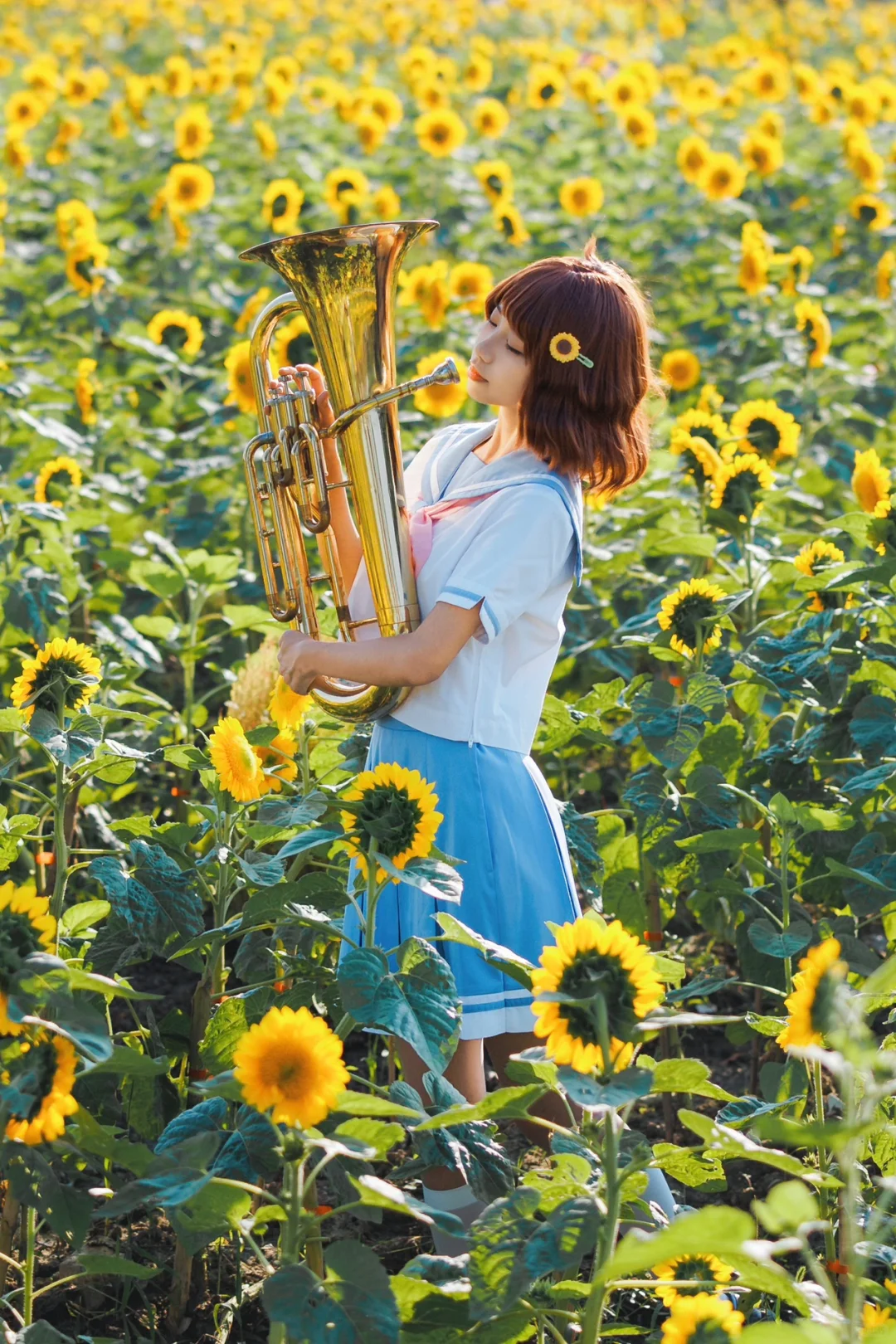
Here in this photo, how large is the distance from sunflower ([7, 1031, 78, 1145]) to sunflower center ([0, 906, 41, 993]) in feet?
0.26

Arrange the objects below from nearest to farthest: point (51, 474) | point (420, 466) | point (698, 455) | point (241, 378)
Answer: point (420, 466) < point (698, 455) < point (51, 474) < point (241, 378)

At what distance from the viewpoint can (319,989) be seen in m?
2.14

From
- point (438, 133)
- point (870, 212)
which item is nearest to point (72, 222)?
point (438, 133)

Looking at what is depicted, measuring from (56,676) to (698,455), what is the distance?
153 cm

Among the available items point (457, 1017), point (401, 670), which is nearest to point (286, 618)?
point (401, 670)

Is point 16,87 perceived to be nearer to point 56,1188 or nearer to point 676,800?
point 676,800

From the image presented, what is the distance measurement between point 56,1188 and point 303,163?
686cm

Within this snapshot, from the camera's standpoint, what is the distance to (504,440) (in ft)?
7.91

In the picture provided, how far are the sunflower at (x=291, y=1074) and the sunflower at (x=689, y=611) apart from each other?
129cm

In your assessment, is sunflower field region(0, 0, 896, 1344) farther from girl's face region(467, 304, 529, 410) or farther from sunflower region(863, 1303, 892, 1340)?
girl's face region(467, 304, 529, 410)

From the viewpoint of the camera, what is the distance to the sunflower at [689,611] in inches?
105

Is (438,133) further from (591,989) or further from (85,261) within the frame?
(591,989)

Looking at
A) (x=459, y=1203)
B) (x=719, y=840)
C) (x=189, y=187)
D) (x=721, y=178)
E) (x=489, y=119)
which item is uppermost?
(x=489, y=119)

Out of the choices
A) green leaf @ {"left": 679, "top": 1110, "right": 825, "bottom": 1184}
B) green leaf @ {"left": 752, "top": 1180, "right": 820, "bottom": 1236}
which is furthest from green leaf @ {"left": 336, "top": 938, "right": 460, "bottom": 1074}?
green leaf @ {"left": 752, "top": 1180, "right": 820, "bottom": 1236}
